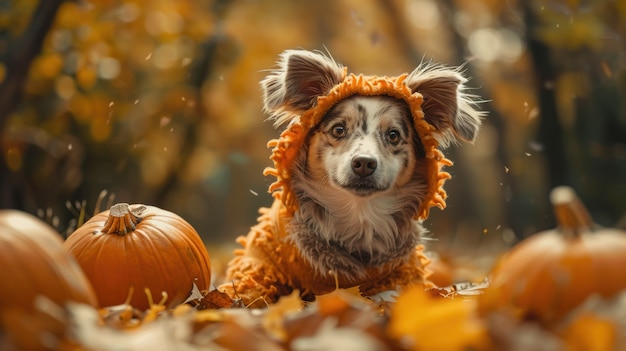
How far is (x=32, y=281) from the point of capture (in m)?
1.52

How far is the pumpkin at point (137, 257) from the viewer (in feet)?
8.47

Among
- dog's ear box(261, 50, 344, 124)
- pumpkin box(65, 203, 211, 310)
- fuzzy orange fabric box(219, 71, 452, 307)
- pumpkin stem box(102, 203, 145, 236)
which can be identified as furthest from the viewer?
dog's ear box(261, 50, 344, 124)

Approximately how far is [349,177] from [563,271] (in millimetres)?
1480

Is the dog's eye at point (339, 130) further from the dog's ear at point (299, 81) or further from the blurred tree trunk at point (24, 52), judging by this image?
the blurred tree trunk at point (24, 52)

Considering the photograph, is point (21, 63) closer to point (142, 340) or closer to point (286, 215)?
point (286, 215)

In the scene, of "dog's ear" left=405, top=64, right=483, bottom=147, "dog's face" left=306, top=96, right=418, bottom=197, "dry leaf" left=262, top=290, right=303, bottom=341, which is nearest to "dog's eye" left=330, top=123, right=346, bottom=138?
"dog's face" left=306, top=96, right=418, bottom=197

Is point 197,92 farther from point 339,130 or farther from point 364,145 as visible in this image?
point 364,145

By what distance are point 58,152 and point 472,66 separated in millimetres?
5122

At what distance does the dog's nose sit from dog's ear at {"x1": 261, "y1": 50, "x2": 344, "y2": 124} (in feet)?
1.48

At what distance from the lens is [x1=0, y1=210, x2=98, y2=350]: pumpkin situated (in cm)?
136

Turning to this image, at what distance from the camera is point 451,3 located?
10234mm

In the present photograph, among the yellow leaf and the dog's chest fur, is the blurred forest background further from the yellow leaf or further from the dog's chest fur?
the yellow leaf

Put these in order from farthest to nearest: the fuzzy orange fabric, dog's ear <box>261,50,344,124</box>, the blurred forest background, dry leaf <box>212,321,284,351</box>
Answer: the blurred forest background
dog's ear <box>261,50,344,124</box>
the fuzzy orange fabric
dry leaf <box>212,321,284,351</box>

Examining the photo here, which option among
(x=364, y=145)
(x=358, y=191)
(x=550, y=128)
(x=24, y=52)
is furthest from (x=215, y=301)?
(x=550, y=128)
